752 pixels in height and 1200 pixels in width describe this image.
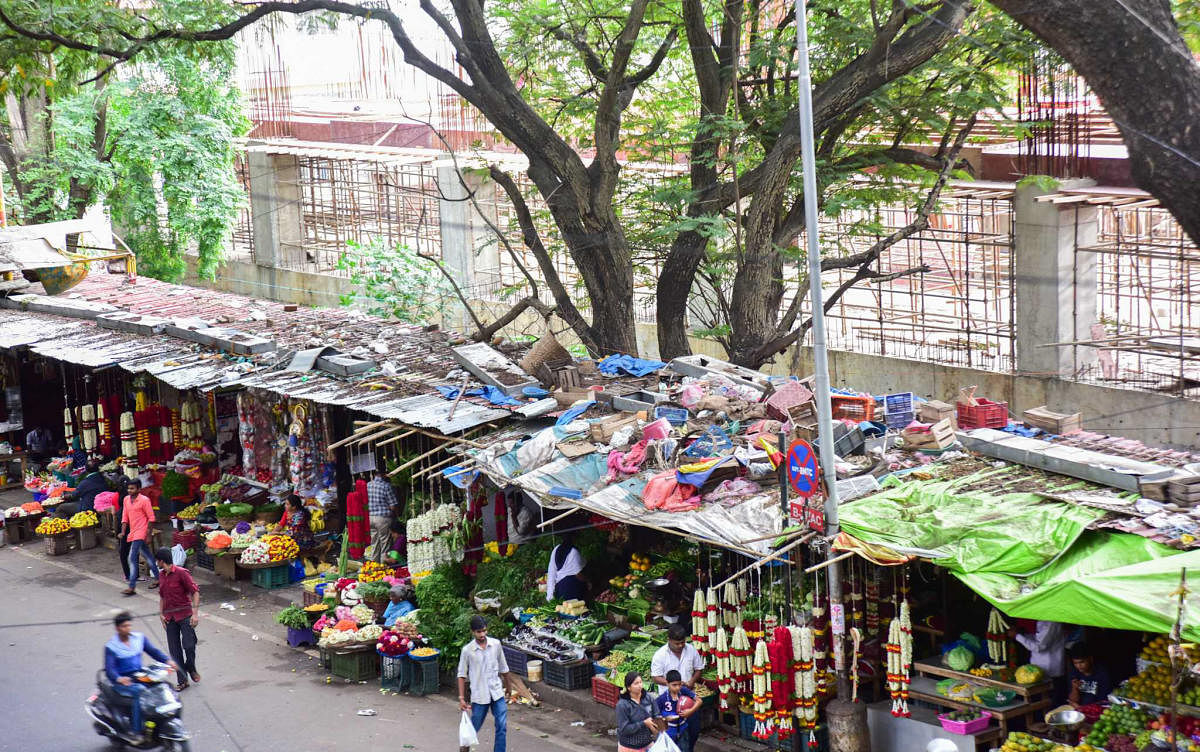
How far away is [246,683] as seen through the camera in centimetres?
1314

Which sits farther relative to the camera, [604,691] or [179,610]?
[179,610]

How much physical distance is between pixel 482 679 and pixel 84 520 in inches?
387

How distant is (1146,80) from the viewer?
23.3 ft

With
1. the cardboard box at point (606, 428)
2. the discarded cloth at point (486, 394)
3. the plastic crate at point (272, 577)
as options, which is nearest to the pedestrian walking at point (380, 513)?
the discarded cloth at point (486, 394)

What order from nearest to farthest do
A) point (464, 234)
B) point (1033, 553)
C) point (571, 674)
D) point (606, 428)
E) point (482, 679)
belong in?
point (1033, 553), point (482, 679), point (571, 674), point (606, 428), point (464, 234)

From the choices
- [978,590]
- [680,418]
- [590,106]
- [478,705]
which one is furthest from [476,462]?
[590,106]

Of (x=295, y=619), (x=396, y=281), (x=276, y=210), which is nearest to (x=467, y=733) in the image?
(x=295, y=619)

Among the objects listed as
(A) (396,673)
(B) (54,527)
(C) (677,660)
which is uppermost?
(C) (677,660)

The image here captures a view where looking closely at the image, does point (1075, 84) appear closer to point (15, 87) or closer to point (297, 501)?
point (297, 501)

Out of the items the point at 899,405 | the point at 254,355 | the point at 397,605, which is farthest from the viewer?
the point at 254,355

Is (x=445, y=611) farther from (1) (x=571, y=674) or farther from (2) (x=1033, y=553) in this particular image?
(2) (x=1033, y=553)

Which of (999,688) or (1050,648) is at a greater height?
(1050,648)

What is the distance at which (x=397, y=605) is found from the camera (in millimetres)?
13633

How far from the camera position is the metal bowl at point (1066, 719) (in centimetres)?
904
